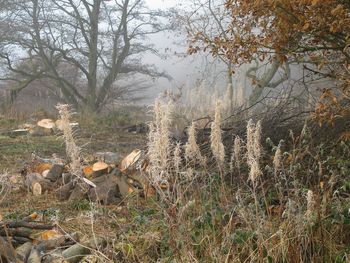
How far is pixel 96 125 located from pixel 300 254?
37.3 feet

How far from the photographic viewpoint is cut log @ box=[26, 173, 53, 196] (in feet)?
19.1

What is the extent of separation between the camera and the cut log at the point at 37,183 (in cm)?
583

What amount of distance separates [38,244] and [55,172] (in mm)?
2363

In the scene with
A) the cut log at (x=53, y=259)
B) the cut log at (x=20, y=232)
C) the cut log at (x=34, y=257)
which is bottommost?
the cut log at (x=53, y=259)

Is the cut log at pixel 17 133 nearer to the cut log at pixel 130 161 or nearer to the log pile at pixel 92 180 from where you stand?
the log pile at pixel 92 180

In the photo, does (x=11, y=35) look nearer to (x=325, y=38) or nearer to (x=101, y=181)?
(x=101, y=181)

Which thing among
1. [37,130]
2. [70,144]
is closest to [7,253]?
[70,144]

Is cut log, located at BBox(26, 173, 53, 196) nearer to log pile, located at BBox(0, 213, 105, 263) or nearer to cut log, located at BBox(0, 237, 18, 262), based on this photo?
log pile, located at BBox(0, 213, 105, 263)

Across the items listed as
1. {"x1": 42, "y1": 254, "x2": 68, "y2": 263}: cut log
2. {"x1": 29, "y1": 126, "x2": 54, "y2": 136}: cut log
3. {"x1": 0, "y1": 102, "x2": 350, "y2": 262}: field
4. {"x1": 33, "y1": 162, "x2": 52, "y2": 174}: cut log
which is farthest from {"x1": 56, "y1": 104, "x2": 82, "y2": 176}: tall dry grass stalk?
{"x1": 29, "y1": 126, "x2": 54, "y2": 136}: cut log

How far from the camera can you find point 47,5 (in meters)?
17.6

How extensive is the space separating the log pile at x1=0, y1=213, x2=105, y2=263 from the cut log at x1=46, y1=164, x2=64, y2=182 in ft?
5.77

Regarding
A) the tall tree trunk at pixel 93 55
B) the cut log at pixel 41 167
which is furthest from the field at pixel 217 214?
the tall tree trunk at pixel 93 55

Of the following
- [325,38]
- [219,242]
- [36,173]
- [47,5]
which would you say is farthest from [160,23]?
[219,242]

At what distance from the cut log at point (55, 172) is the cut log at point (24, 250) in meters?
2.32
